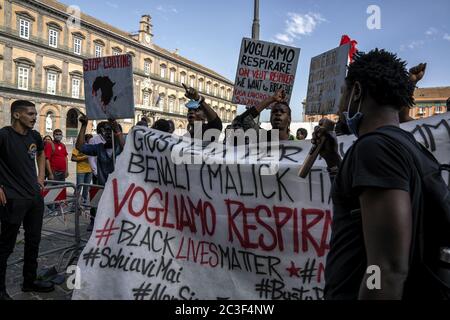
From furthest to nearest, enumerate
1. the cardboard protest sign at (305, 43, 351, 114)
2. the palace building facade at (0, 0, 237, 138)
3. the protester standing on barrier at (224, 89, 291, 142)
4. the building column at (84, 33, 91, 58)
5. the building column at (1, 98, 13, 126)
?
the building column at (84, 33, 91, 58) < the palace building facade at (0, 0, 237, 138) < the building column at (1, 98, 13, 126) < the cardboard protest sign at (305, 43, 351, 114) < the protester standing on barrier at (224, 89, 291, 142)

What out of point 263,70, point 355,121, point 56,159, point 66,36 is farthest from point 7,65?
point 355,121

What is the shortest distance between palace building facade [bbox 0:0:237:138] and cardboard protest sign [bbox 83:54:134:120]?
2691 centimetres

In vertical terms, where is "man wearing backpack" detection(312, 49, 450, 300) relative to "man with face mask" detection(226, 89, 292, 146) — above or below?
below

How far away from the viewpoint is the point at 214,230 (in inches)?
115

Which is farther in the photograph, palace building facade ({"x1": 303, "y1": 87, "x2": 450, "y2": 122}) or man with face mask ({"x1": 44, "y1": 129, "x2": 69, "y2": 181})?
palace building facade ({"x1": 303, "y1": 87, "x2": 450, "y2": 122})

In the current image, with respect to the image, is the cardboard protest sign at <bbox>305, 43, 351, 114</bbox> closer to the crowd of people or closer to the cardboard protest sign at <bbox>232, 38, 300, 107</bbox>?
the cardboard protest sign at <bbox>232, 38, 300, 107</bbox>

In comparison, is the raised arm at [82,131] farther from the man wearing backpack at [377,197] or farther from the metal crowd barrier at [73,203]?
the man wearing backpack at [377,197]

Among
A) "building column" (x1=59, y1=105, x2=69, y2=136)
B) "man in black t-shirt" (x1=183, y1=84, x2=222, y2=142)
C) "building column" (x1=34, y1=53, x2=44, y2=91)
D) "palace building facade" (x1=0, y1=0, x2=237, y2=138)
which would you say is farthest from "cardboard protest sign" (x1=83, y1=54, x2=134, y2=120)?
"building column" (x1=59, y1=105, x2=69, y2=136)

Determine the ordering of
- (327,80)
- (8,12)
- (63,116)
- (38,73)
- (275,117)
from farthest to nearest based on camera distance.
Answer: (63,116)
(38,73)
(8,12)
(327,80)
(275,117)

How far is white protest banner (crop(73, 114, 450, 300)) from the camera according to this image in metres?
2.73

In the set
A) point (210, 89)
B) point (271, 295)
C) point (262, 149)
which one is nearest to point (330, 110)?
point (262, 149)

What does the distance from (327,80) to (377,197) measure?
3906mm

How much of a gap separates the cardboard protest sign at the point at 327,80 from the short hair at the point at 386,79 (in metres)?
3.02

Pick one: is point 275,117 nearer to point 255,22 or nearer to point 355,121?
point 355,121
